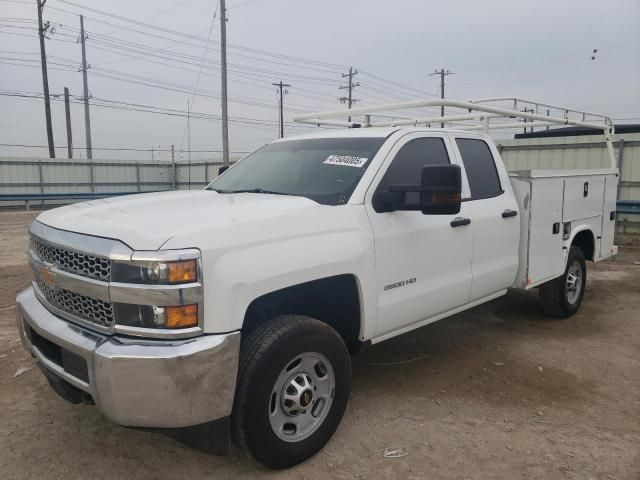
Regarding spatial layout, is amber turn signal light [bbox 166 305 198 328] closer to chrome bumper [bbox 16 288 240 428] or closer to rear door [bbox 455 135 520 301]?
chrome bumper [bbox 16 288 240 428]

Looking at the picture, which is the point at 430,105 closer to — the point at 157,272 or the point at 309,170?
the point at 309,170

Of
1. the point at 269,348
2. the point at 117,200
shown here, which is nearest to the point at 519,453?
the point at 269,348

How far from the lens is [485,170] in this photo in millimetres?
4508

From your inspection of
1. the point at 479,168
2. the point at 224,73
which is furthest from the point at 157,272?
the point at 224,73

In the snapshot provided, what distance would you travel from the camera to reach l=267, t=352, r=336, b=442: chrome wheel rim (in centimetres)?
282

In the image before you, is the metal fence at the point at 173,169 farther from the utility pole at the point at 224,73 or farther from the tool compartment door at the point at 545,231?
the tool compartment door at the point at 545,231

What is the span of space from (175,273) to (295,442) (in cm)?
121

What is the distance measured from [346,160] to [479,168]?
139 centimetres

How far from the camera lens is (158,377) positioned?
7.64 ft

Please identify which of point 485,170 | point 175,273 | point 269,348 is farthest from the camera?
point 485,170

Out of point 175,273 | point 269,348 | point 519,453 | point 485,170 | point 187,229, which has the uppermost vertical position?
point 485,170

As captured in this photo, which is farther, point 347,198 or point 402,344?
point 402,344

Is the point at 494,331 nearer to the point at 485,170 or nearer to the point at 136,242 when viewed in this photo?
the point at 485,170

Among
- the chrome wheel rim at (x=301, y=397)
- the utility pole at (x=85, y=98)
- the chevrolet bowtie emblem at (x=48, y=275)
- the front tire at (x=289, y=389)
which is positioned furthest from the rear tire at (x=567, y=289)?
the utility pole at (x=85, y=98)
